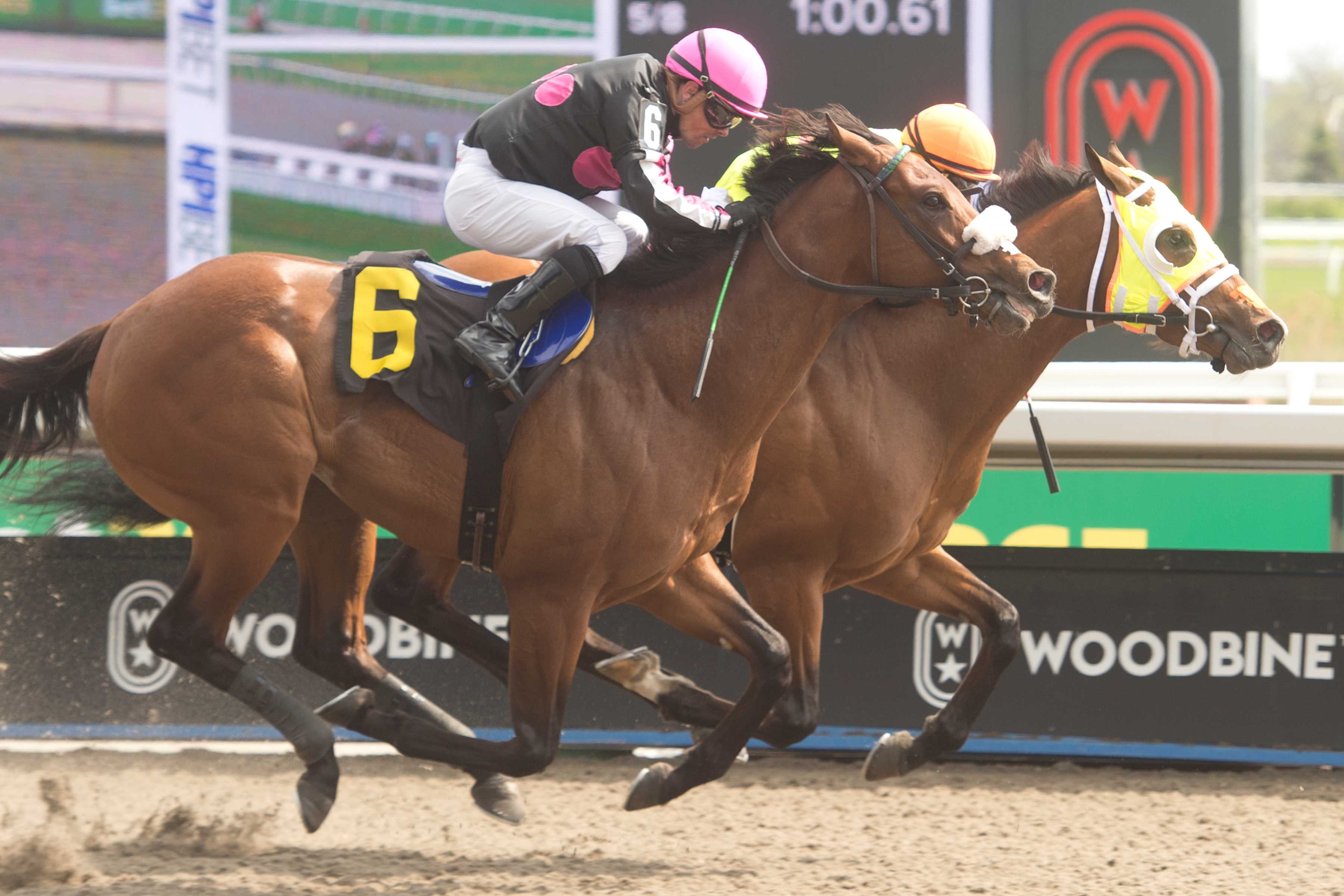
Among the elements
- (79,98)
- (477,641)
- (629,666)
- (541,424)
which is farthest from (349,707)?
(79,98)

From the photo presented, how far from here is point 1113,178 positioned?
400 cm

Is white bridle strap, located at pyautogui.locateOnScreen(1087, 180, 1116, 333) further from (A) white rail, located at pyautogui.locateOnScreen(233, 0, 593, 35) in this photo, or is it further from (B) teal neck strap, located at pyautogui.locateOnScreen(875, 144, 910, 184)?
(A) white rail, located at pyautogui.locateOnScreen(233, 0, 593, 35)

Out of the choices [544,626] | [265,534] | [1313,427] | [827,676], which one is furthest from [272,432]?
[1313,427]

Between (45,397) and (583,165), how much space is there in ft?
4.72

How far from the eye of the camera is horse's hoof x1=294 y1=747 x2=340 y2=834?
11.9ft

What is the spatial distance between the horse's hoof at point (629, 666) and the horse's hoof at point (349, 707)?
1.94 feet

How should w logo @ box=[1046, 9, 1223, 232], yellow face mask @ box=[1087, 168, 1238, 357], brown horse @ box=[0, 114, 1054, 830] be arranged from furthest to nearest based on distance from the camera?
Answer: w logo @ box=[1046, 9, 1223, 232] < yellow face mask @ box=[1087, 168, 1238, 357] < brown horse @ box=[0, 114, 1054, 830]

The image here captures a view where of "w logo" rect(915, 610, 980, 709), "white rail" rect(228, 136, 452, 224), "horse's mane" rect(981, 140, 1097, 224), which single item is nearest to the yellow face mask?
"horse's mane" rect(981, 140, 1097, 224)

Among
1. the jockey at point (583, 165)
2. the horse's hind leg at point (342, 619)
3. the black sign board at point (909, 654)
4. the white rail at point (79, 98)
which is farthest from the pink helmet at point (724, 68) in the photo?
the white rail at point (79, 98)

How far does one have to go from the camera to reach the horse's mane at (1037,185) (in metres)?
4.09

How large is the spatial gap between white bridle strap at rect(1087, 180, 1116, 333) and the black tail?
99.6 inches

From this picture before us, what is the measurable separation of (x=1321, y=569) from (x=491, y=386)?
3.00 meters

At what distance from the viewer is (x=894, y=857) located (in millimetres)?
4082

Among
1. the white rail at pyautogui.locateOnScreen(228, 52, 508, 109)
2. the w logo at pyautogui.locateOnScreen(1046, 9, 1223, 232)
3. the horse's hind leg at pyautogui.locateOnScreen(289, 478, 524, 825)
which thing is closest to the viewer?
the horse's hind leg at pyautogui.locateOnScreen(289, 478, 524, 825)
